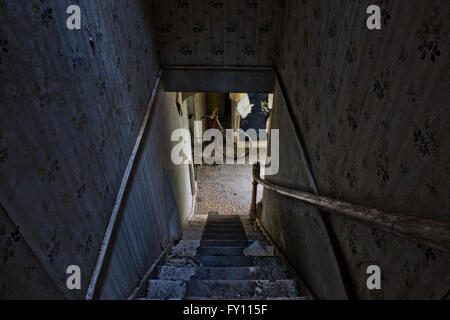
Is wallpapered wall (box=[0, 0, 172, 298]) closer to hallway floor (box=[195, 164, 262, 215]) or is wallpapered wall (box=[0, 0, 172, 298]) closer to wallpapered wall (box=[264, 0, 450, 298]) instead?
wallpapered wall (box=[264, 0, 450, 298])

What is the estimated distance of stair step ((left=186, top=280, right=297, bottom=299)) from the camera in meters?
2.14

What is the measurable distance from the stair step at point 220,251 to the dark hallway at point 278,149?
0.09 feet

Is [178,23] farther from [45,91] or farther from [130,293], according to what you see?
[130,293]

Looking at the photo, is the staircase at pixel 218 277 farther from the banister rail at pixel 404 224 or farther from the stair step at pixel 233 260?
the banister rail at pixel 404 224

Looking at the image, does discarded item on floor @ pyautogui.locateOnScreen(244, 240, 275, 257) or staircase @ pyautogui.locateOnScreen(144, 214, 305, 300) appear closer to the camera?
staircase @ pyautogui.locateOnScreen(144, 214, 305, 300)

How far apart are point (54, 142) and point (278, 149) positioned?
2.71 meters

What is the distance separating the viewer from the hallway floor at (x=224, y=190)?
7000mm

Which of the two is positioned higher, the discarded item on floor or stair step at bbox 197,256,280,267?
the discarded item on floor

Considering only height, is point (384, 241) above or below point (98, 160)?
below

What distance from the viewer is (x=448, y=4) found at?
85cm

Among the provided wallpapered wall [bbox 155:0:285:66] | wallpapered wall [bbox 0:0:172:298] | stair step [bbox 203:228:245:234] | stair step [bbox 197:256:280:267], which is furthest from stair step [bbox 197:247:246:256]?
wallpapered wall [bbox 155:0:285:66]

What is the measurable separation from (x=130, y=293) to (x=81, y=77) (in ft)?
4.75

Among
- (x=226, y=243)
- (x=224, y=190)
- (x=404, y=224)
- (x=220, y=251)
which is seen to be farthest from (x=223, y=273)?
(x=224, y=190)
